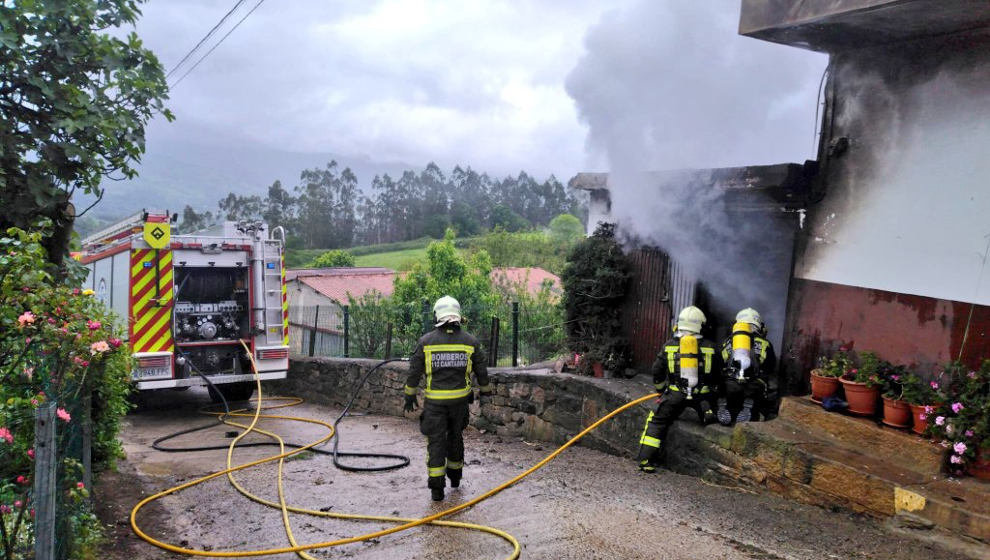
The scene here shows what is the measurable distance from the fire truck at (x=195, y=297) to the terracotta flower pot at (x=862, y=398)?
25.7 ft

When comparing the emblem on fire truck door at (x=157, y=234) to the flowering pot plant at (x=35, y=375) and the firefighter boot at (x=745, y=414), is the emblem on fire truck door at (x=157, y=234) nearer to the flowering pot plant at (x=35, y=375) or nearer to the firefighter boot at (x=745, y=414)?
the flowering pot plant at (x=35, y=375)

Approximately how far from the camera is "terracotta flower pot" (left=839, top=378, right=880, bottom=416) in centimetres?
541

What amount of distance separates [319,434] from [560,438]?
10.5ft

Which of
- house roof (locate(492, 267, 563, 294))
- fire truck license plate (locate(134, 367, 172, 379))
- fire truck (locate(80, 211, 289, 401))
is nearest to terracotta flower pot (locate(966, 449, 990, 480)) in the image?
fire truck (locate(80, 211, 289, 401))

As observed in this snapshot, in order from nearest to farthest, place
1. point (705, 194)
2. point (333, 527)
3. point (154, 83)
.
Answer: point (333, 527) < point (154, 83) < point (705, 194)

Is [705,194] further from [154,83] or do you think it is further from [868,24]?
[154,83]

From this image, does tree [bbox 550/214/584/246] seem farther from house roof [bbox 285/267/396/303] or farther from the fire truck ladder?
the fire truck ladder

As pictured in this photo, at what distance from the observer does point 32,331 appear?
3986mm

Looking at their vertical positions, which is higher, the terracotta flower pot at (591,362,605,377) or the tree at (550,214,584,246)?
the tree at (550,214,584,246)

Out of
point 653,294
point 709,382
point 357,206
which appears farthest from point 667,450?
point 357,206

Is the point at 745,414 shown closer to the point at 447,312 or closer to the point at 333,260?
the point at 447,312

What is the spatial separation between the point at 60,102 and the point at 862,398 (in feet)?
21.6

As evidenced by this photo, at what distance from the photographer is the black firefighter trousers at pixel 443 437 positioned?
222 inches

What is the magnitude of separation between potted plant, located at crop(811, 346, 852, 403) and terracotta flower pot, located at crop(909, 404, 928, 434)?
2.45ft
